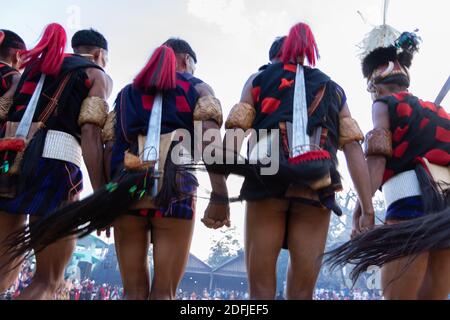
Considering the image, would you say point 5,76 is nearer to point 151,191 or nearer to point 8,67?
point 8,67

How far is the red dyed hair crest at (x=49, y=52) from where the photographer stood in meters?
3.22

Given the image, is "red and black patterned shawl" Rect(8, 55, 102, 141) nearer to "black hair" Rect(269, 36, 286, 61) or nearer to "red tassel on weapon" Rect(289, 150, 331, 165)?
"black hair" Rect(269, 36, 286, 61)

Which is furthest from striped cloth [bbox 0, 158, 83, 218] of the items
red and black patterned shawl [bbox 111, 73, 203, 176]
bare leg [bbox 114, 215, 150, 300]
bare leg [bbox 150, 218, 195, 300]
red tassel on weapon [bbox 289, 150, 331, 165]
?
red tassel on weapon [bbox 289, 150, 331, 165]

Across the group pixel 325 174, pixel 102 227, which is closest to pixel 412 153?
pixel 325 174

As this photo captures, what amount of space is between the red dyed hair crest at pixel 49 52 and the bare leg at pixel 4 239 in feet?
3.22

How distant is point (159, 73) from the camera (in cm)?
302

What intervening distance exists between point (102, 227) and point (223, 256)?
132 feet

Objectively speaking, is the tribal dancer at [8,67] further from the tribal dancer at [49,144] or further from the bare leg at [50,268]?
the bare leg at [50,268]

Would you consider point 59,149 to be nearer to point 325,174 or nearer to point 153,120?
point 153,120

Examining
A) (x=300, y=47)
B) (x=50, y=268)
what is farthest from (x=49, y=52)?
(x=300, y=47)

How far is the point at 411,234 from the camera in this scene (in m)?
2.67

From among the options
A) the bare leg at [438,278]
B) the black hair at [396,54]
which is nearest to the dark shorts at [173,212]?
the bare leg at [438,278]

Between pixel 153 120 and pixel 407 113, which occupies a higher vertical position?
pixel 407 113
